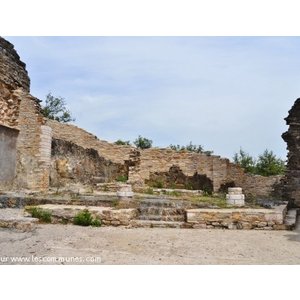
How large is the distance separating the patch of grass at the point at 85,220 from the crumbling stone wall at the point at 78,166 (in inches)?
280

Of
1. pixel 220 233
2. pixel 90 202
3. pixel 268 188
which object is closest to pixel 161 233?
pixel 220 233

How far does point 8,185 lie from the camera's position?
12.4m

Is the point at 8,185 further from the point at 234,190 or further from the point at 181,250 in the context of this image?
the point at 181,250

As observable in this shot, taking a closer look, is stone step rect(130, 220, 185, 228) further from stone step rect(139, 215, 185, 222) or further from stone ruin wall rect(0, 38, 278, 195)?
stone ruin wall rect(0, 38, 278, 195)

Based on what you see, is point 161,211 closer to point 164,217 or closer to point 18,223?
point 164,217

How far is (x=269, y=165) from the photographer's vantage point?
30.2 meters

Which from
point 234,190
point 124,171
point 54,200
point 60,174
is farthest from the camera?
point 124,171

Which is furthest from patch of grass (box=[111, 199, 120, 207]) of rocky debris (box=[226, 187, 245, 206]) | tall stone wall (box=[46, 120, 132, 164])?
tall stone wall (box=[46, 120, 132, 164])

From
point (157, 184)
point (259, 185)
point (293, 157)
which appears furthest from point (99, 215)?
point (259, 185)

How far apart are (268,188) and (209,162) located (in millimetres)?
4260

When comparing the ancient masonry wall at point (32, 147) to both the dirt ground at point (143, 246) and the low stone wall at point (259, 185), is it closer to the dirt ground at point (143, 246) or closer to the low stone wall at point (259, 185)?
the dirt ground at point (143, 246)

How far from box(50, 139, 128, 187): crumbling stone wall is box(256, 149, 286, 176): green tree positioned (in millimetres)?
12946

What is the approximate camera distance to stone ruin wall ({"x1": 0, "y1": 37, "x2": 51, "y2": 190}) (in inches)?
504

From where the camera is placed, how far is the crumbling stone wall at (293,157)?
1308 centimetres
